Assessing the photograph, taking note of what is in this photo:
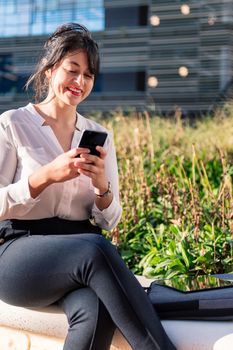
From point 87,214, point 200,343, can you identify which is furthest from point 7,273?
point 200,343

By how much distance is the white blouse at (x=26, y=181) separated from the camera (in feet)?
7.46

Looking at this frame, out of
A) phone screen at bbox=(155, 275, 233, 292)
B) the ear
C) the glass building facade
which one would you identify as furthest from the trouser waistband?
the glass building facade

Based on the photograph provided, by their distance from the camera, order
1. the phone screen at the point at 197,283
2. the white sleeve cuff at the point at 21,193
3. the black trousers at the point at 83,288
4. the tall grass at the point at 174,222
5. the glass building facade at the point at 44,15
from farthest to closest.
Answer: the glass building facade at the point at 44,15
the tall grass at the point at 174,222
the phone screen at the point at 197,283
the white sleeve cuff at the point at 21,193
the black trousers at the point at 83,288

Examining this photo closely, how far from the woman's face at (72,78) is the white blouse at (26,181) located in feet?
0.40

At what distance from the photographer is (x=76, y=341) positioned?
202cm

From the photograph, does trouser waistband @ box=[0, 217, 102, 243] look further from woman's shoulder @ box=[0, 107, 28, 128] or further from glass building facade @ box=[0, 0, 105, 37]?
glass building facade @ box=[0, 0, 105, 37]

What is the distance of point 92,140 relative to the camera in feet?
7.10

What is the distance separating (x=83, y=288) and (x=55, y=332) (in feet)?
0.82

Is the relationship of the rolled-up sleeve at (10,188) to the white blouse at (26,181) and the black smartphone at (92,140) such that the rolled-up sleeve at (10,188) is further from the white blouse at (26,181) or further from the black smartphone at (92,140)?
the black smartphone at (92,140)

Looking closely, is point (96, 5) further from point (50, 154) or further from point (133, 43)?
point (50, 154)

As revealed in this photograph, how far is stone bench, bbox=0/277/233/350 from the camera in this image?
2.07 metres

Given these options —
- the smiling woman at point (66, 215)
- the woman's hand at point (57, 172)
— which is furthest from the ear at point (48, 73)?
the woman's hand at point (57, 172)

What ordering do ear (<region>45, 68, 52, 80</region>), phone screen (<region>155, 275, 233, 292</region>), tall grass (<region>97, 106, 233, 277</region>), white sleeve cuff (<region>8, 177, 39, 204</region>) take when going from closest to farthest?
white sleeve cuff (<region>8, 177, 39, 204</region>), phone screen (<region>155, 275, 233, 292</region>), ear (<region>45, 68, 52, 80</region>), tall grass (<region>97, 106, 233, 277</region>)

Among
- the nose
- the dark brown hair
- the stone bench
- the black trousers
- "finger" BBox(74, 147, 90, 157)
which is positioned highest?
the dark brown hair
